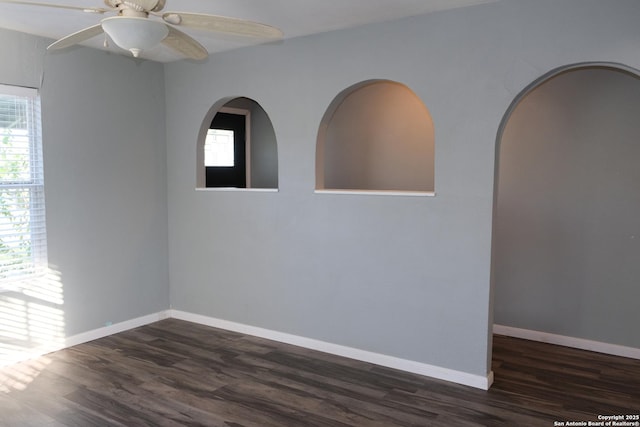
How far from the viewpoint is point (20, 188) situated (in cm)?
382

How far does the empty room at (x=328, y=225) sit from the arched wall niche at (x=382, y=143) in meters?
0.03

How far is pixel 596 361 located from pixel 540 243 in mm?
1002

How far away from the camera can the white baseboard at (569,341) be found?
3.93 m

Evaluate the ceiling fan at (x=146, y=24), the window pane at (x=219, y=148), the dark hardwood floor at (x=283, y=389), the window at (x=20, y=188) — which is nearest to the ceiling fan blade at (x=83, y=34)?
the ceiling fan at (x=146, y=24)

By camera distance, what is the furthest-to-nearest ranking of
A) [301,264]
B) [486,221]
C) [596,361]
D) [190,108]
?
1. [190,108]
2. [301,264]
3. [596,361]
4. [486,221]

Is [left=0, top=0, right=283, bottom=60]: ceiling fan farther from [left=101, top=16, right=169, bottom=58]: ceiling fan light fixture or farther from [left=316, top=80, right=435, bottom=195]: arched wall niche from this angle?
[left=316, top=80, right=435, bottom=195]: arched wall niche

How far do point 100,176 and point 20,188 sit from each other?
0.65 m

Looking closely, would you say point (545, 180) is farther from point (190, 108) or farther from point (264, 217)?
point (190, 108)

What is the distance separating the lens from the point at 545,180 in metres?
4.23

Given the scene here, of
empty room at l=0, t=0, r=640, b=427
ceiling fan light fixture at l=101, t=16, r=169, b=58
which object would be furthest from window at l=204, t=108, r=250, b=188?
ceiling fan light fixture at l=101, t=16, r=169, b=58

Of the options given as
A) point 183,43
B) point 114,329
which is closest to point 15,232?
point 114,329

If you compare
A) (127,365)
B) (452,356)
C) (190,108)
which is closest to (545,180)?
(452,356)

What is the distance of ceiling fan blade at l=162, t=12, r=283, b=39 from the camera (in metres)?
2.14

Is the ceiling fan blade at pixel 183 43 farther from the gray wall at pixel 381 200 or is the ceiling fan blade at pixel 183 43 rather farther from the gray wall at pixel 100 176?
the gray wall at pixel 100 176
